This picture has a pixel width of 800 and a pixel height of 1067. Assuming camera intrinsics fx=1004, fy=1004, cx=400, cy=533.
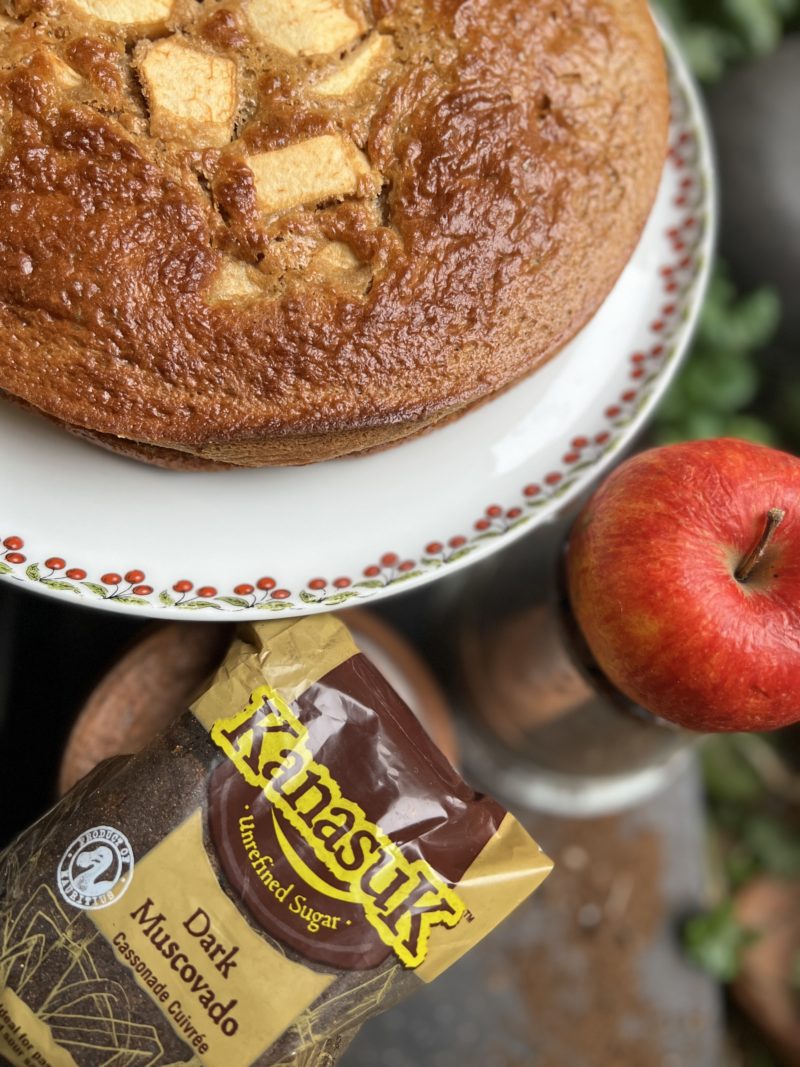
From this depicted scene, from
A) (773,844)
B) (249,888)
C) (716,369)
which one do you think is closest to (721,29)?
(716,369)

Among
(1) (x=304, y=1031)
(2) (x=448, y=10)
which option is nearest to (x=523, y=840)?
(1) (x=304, y=1031)

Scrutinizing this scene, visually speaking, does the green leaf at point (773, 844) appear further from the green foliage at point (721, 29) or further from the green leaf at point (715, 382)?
the green foliage at point (721, 29)

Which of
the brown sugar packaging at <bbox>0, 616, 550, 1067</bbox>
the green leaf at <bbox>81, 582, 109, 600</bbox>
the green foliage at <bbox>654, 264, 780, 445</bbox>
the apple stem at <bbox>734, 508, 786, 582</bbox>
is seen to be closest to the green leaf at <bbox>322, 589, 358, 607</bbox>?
the brown sugar packaging at <bbox>0, 616, 550, 1067</bbox>

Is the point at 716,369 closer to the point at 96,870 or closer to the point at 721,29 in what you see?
the point at 721,29

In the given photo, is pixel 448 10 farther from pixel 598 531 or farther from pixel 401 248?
pixel 598 531

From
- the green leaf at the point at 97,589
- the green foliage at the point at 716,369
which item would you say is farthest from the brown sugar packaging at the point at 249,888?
the green foliage at the point at 716,369

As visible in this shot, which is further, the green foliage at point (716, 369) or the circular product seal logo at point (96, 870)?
the green foliage at point (716, 369)
